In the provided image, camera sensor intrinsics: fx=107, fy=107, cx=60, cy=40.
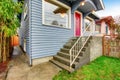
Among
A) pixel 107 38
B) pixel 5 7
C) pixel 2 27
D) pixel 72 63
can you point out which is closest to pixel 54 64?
pixel 72 63

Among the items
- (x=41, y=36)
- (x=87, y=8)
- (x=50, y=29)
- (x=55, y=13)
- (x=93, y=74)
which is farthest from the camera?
(x=87, y=8)

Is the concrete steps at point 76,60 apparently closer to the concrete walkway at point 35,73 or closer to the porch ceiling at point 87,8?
the concrete walkway at point 35,73

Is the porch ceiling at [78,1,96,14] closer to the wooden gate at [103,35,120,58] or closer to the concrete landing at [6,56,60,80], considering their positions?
the wooden gate at [103,35,120,58]

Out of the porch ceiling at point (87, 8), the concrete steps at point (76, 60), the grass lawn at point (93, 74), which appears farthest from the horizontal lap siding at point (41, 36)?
the porch ceiling at point (87, 8)

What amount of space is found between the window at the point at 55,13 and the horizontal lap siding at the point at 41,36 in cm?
38

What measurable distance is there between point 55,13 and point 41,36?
208 centimetres

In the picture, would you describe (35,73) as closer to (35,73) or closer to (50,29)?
(35,73)

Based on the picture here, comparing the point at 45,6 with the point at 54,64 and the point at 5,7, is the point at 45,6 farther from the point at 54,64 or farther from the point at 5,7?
the point at 54,64

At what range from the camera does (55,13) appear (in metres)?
6.74

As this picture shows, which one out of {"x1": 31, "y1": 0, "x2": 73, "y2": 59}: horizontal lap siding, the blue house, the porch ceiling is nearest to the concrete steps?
the blue house

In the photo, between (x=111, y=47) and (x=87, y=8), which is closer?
(x=111, y=47)

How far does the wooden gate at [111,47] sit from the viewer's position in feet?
22.1

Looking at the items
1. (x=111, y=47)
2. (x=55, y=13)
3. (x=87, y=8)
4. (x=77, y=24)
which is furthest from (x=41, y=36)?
(x=87, y=8)

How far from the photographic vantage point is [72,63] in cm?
460
